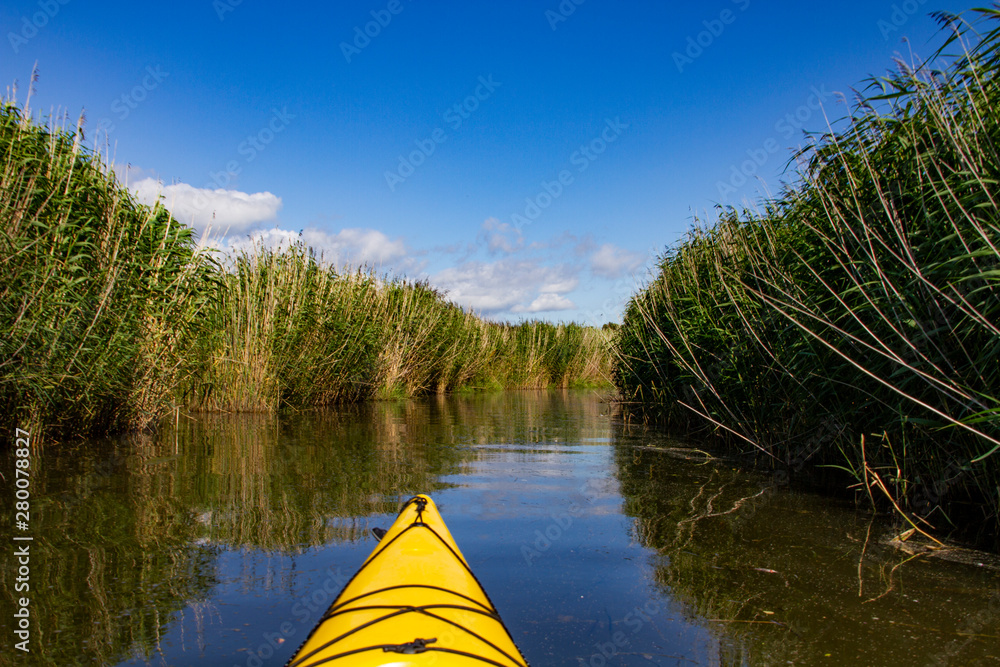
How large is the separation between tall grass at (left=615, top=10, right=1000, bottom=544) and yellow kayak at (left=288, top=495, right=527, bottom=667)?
201 cm

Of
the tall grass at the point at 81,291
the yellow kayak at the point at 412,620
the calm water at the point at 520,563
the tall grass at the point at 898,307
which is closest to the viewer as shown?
the yellow kayak at the point at 412,620

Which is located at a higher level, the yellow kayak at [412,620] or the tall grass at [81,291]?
the tall grass at [81,291]

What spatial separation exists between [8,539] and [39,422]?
274 cm

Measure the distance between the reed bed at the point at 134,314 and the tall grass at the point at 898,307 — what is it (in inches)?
213

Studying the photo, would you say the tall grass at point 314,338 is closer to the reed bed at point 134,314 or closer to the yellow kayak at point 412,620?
the reed bed at point 134,314

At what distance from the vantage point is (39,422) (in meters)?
5.79

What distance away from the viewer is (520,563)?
3428 mm

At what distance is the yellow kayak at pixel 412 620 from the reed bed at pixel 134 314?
408 cm

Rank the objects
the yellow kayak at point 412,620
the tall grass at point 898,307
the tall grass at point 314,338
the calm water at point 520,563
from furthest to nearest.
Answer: the tall grass at point 314,338, the tall grass at point 898,307, the calm water at point 520,563, the yellow kayak at point 412,620

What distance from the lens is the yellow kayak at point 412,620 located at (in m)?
1.79

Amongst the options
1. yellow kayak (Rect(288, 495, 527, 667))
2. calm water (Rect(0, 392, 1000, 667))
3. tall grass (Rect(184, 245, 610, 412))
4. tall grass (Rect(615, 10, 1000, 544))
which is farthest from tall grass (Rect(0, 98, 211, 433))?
tall grass (Rect(615, 10, 1000, 544))

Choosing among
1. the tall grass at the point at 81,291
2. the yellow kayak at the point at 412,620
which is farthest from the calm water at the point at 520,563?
the tall grass at the point at 81,291

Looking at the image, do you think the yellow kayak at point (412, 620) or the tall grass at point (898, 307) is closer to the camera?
the yellow kayak at point (412, 620)

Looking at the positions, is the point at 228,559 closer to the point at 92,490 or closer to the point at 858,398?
the point at 92,490
